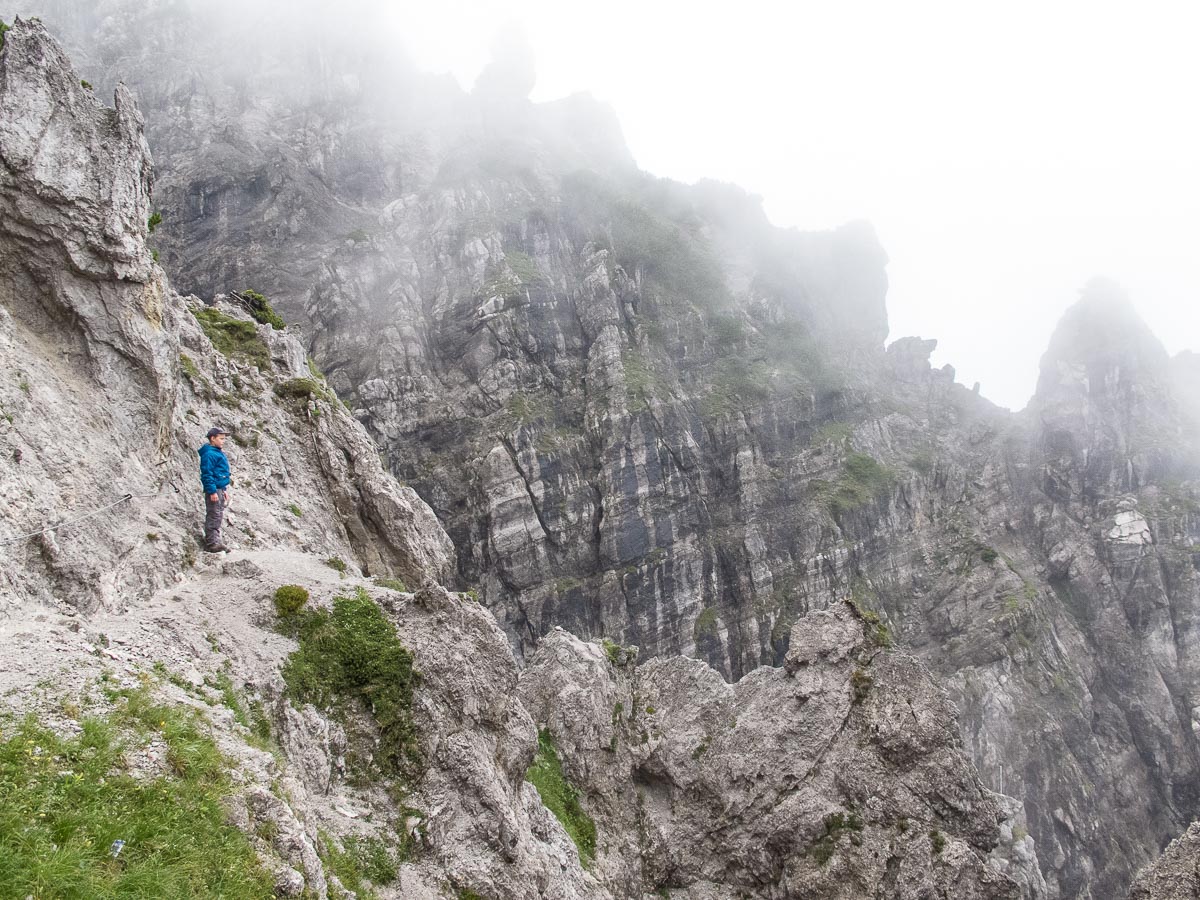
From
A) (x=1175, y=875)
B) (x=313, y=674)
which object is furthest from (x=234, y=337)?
(x=1175, y=875)

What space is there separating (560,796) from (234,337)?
27644mm

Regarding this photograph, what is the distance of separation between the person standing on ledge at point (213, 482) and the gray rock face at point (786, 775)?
628 inches

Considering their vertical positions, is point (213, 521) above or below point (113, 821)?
above

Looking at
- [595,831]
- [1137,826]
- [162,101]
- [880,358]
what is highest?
[162,101]

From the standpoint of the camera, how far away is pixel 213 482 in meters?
19.2

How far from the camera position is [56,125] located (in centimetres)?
2022

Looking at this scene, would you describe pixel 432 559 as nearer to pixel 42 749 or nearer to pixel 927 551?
pixel 42 749

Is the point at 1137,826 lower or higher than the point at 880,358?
lower

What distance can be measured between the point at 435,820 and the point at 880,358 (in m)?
140

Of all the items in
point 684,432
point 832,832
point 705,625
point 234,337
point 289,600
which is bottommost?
point 832,832

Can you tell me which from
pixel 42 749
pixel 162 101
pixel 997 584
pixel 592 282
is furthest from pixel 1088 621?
pixel 162 101

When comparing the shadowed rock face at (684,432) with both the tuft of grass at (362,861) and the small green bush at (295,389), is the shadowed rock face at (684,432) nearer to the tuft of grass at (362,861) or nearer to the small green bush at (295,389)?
the small green bush at (295,389)

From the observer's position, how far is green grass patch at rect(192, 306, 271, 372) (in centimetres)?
3538

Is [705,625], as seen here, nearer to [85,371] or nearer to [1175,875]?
[1175,875]
